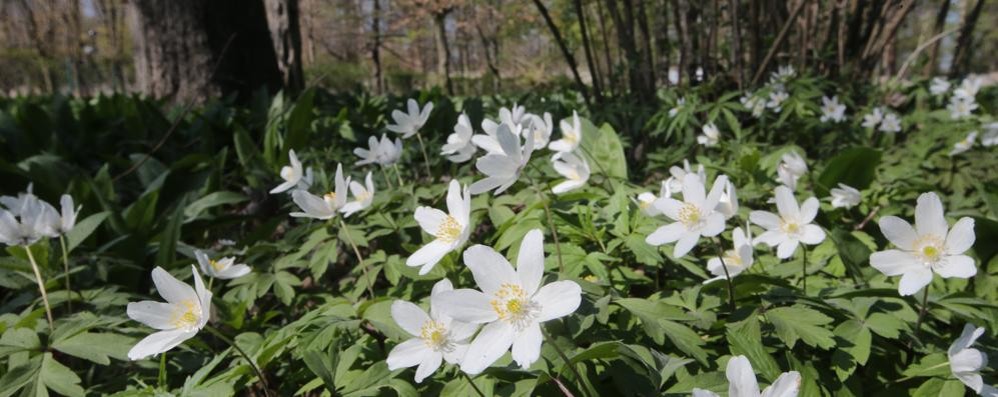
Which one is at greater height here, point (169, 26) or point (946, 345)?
point (169, 26)

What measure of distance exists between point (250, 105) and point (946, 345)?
15.0 ft

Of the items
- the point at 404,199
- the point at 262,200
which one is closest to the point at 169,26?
the point at 262,200

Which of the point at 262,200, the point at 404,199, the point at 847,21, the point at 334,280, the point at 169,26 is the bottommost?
the point at 334,280

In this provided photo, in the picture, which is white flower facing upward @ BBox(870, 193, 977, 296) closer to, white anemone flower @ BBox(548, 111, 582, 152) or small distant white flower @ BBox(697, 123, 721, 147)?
white anemone flower @ BBox(548, 111, 582, 152)

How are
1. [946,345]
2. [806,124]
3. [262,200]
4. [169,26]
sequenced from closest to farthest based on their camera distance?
1. [946,345]
2. [262,200]
3. [806,124]
4. [169,26]

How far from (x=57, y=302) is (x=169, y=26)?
3.32 m

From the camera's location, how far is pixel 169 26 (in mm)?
4375

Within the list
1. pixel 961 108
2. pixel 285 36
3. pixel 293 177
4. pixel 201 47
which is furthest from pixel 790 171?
pixel 285 36

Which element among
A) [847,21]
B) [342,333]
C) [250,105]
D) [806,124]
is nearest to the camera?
Answer: [342,333]

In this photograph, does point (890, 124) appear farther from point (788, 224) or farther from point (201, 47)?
point (201, 47)

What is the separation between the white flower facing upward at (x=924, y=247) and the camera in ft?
3.46

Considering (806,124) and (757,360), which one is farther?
(806,124)

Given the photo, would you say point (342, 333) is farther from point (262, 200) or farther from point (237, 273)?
point (262, 200)

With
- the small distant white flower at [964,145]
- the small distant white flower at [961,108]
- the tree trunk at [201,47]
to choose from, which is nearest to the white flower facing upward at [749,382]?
the small distant white flower at [964,145]
